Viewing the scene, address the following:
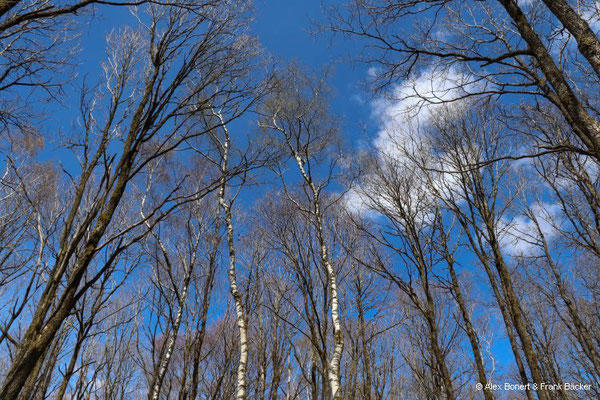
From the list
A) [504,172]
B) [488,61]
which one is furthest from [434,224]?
[488,61]

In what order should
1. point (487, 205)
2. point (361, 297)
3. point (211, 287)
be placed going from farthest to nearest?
point (361, 297) < point (211, 287) < point (487, 205)

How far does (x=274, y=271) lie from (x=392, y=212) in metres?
4.80

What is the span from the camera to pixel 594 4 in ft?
12.5

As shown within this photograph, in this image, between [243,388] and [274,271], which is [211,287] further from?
[274,271]

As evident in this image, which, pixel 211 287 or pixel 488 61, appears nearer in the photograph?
pixel 488 61

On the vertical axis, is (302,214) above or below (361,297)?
above

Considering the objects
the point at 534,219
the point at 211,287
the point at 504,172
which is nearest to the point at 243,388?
the point at 211,287

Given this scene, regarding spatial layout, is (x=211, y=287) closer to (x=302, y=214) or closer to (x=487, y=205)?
(x=302, y=214)

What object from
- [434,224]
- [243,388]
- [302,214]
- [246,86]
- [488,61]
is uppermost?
[302,214]

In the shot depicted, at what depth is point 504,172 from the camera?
6246 mm

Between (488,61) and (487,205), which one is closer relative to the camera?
(488,61)

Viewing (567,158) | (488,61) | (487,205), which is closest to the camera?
(488,61)

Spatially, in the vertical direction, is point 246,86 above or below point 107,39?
below

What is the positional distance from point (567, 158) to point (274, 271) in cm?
793
